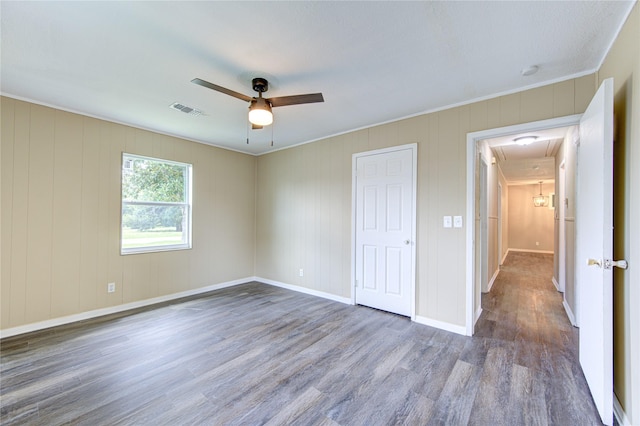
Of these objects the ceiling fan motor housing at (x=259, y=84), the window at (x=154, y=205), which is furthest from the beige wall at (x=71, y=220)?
the ceiling fan motor housing at (x=259, y=84)

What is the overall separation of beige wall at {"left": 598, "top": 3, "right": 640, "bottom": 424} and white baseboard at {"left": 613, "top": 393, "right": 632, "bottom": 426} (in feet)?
0.11

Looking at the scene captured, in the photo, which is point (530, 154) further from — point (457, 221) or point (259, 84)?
point (259, 84)

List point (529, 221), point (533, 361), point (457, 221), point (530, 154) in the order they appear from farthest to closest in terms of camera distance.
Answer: point (529, 221) < point (530, 154) < point (457, 221) < point (533, 361)

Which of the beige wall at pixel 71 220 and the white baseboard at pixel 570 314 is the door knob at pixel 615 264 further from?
the beige wall at pixel 71 220

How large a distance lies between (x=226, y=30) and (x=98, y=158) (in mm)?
2839

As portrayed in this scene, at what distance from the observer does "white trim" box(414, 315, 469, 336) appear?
9.75ft

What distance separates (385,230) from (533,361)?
195cm

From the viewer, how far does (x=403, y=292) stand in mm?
3465

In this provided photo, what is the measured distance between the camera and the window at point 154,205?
12.4 ft

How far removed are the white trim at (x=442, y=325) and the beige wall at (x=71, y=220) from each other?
3.52m

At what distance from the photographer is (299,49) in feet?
6.72

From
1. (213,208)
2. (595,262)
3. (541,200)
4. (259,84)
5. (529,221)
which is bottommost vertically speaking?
(595,262)

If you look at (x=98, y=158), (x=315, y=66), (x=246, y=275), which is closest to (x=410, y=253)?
(x=315, y=66)

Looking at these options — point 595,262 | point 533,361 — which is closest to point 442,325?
point 533,361
